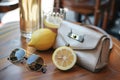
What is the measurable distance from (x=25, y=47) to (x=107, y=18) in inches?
67.9

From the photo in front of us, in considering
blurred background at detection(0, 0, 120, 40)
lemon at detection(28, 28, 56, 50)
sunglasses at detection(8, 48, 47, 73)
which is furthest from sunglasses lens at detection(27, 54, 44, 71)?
blurred background at detection(0, 0, 120, 40)

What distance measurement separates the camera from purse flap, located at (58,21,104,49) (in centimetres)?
81

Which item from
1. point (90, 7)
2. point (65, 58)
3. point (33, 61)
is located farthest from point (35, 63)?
point (90, 7)

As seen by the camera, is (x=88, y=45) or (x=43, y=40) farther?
(x=43, y=40)

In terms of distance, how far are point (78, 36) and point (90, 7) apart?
162 centimetres

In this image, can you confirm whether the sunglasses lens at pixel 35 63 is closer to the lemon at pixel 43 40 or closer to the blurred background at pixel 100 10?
the lemon at pixel 43 40

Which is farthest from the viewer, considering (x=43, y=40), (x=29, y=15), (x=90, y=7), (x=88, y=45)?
(x=90, y=7)

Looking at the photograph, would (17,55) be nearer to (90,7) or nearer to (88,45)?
(88,45)

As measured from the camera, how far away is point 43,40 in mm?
929

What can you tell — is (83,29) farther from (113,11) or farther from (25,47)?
(113,11)

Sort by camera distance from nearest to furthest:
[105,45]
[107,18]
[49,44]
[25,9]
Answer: [105,45] < [49,44] < [25,9] < [107,18]

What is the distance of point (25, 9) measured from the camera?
1065 millimetres

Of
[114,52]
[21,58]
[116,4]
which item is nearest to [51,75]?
[21,58]

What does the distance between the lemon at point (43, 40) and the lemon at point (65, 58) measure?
0.37ft
